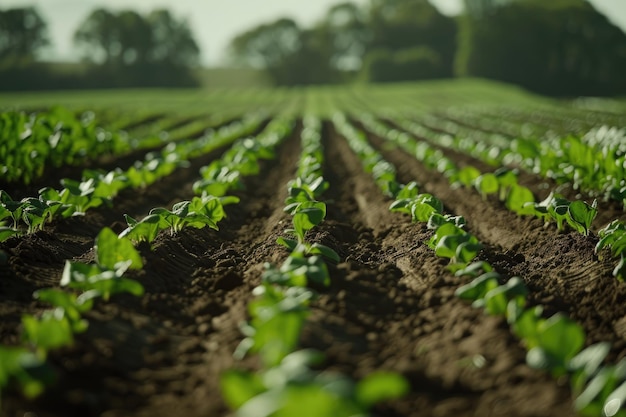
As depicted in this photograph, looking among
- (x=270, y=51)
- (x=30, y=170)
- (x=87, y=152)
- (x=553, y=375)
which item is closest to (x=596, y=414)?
(x=553, y=375)

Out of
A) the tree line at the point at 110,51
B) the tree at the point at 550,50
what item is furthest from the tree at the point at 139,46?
the tree at the point at 550,50

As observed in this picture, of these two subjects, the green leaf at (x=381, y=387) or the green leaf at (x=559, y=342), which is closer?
the green leaf at (x=381, y=387)

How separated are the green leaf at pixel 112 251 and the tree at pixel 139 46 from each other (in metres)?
50.2

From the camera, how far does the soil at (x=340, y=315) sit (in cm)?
254

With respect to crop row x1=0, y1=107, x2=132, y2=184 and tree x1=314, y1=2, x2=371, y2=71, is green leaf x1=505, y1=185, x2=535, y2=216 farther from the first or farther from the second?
tree x1=314, y1=2, x2=371, y2=71

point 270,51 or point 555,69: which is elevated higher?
point 270,51

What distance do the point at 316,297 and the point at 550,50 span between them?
52674mm

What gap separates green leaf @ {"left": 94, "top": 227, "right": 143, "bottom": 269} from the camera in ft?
12.1

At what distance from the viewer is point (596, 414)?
226 cm

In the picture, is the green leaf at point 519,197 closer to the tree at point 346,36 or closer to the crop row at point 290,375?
the crop row at point 290,375

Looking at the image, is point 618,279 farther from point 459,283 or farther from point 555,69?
point 555,69

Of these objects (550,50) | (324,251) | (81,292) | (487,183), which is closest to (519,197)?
(487,183)

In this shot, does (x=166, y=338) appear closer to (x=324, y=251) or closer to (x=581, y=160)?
(x=324, y=251)

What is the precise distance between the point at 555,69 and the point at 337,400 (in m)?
52.8
